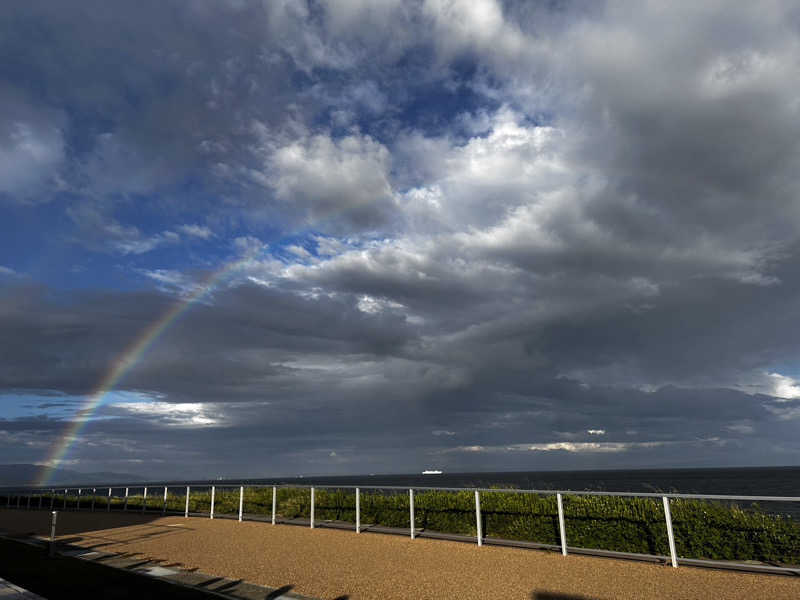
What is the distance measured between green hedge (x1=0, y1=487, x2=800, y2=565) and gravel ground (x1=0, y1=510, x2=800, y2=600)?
6.66ft

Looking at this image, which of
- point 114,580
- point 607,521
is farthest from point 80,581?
point 607,521

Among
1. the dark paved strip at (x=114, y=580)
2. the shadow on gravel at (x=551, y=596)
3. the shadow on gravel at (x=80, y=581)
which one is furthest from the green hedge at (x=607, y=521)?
the shadow on gravel at (x=80, y=581)

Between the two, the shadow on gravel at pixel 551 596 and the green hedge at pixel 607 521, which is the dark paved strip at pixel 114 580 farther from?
the green hedge at pixel 607 521

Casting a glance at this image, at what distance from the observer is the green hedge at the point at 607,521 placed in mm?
11531

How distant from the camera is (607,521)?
12.9m

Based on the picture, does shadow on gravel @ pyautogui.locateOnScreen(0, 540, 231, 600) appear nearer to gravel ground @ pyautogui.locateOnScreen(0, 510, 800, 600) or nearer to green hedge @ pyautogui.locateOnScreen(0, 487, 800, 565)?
gravel ground @ pyautogui.locateOnScreen(0, 510, 800, 600)

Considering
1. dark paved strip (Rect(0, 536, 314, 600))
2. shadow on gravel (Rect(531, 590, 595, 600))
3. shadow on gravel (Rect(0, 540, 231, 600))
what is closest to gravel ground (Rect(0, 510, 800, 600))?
shadow on gravel (Rect(531, 590, 595, 600))

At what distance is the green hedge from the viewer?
11.5 metres

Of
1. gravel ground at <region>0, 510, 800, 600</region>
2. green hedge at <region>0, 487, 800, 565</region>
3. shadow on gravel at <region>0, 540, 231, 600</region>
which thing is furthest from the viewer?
green hedge at <region>0, 487, 800, 565</region>

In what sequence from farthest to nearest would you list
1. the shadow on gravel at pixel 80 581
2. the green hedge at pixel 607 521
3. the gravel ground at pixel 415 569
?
the green hedge at pixel 607 521 < the gravel ground at pixel 415 569 < the shadow on gravel at pixel 80 581

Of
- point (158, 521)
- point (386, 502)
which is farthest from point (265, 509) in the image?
point (386, 502)

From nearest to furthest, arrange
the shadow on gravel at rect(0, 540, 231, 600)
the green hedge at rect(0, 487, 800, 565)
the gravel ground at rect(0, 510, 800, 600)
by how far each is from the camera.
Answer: the shadow on gravel at rect(0, 540, 231, 600) < the gravel ground at rect(0, 510, 800, 600) < the green hedge at rect(0, 487, 800, 565)

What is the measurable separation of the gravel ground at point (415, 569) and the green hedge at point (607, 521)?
2.03m

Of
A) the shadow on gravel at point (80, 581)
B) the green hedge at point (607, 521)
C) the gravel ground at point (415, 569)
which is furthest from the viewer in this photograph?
the green hedge at point (607, 521)
